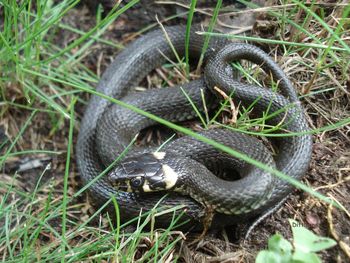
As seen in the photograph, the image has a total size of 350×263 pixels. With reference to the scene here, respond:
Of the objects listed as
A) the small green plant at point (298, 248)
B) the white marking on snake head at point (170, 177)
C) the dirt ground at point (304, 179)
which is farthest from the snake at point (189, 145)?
the small green plant at point (298, 248)

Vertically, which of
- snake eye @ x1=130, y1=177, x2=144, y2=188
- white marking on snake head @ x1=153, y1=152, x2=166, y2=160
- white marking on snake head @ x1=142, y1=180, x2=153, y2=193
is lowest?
white marking on snake head @ x1=142, y1=180, x2=153, y2=193

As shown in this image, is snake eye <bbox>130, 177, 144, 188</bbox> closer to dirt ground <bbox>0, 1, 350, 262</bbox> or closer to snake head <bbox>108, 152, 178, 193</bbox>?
snake head <bbox>108, 152, 178, 193</bbox>

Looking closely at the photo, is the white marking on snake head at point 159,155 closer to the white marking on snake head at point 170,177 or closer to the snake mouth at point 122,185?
the white marking on snake head at point 170,177

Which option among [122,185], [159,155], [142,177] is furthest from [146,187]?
[159,155]

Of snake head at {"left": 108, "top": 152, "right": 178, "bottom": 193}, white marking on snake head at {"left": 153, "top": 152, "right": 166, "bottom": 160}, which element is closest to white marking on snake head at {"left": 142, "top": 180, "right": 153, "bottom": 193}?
snake head at {"left": 108, "top": 152, "right": 178, "bottom": 193}

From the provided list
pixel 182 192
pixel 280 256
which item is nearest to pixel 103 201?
pixel 182 192

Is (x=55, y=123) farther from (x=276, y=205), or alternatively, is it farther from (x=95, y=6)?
(x=276, y=205)

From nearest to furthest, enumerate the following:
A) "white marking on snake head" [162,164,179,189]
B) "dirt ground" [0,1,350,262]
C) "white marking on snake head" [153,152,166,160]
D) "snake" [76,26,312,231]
Result: "dirt ground" [0,1,350,262]
"snake" [76,26,312,231]
"white marking on snake head" [162,164,179,189]
"white marking on snake head" [153,152,166,160]
